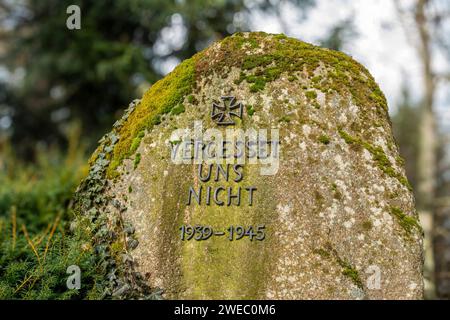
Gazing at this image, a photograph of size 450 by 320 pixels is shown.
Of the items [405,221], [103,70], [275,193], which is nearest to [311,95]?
[275,193]

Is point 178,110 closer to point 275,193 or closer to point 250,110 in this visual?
point 250,110

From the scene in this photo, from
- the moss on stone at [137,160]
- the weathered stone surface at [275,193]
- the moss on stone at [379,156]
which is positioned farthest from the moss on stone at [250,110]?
the moss on stone at [137,160]

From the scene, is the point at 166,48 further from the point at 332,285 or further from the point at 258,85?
the point at 332,285

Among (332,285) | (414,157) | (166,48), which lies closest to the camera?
(332,285)

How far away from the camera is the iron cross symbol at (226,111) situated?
365 cm

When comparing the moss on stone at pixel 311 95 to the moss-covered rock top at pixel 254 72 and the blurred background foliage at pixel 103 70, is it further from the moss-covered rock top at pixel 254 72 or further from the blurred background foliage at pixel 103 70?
the blurred background foliage at pixel 103 70

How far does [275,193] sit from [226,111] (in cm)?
76

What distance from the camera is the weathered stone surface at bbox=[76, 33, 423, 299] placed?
3244 mm

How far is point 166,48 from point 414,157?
39.7ft

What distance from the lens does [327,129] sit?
3.56m

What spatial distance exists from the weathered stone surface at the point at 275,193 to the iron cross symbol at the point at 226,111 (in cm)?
5

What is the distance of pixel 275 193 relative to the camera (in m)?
3.41

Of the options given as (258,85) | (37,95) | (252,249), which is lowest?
(252,249)
